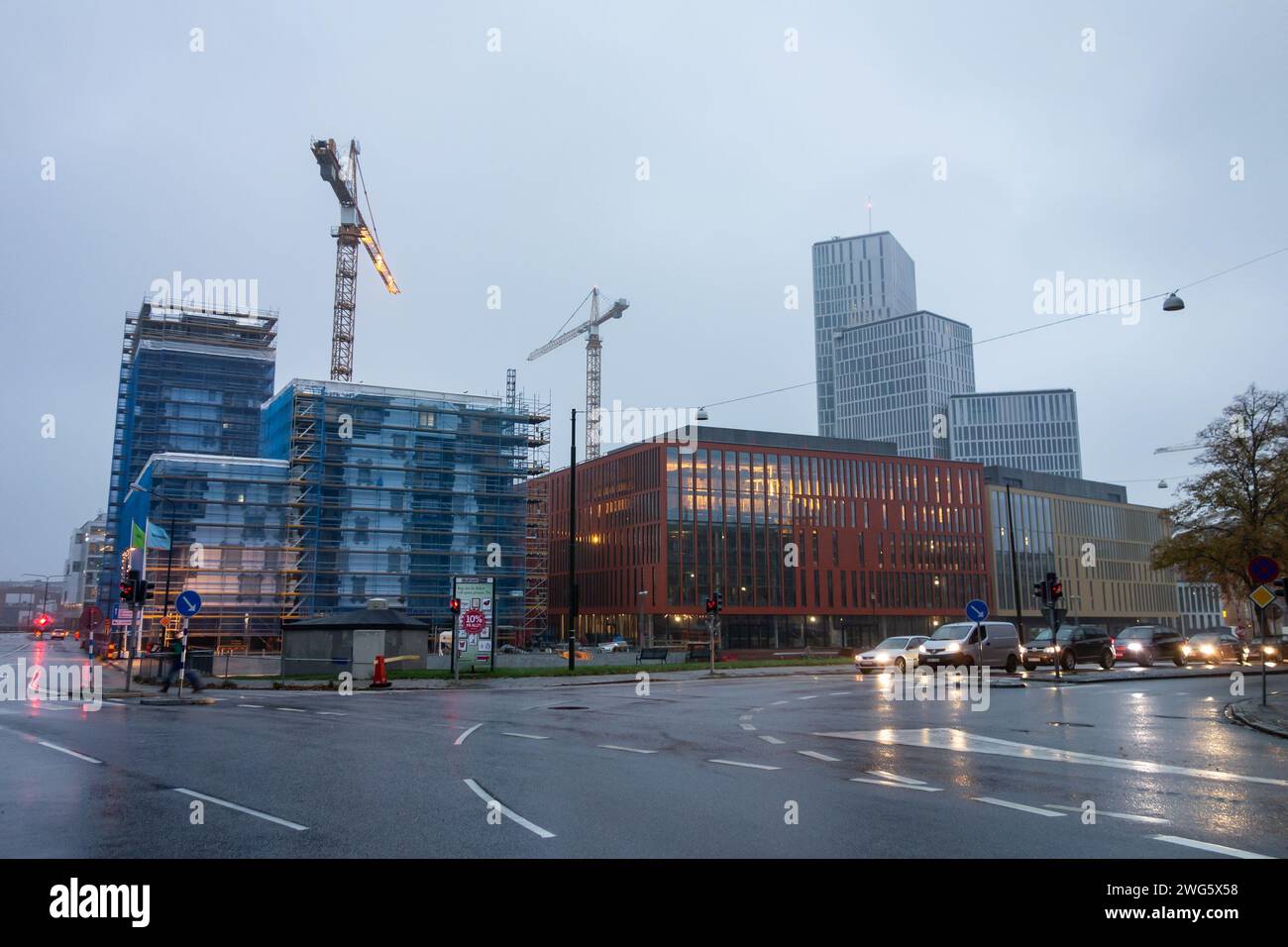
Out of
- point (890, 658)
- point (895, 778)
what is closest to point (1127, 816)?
point (895, 778)

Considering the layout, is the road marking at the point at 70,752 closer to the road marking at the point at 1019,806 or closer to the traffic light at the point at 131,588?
the road marking at the point at 1019,806

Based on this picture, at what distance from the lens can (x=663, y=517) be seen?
291 feet

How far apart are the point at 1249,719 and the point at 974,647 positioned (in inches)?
559

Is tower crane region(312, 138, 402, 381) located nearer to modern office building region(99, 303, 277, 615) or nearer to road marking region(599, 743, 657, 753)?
modern office building region(99, 303, 277, 615)

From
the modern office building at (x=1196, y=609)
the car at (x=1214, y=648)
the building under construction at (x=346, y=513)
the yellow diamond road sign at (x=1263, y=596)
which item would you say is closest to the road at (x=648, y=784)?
the yellow diamond road sign at (x=1263, y=596)

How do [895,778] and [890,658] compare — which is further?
[890,658]

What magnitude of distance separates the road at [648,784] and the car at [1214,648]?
79.8 feet

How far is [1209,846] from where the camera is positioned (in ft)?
22.1

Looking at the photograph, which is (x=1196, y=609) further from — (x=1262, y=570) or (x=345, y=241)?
(x=1262, y=570)

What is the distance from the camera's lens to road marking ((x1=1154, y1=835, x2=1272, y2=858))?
6469mm

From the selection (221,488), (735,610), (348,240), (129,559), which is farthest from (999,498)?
(129,559)

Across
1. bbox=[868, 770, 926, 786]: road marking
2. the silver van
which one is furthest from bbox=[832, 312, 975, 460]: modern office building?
bbox=[868, 770, 926, 786]: road marking

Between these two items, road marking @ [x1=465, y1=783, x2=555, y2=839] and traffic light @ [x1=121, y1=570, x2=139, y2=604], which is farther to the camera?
traffic light @ [x1=121, y1=570, x2=139, y2=604]

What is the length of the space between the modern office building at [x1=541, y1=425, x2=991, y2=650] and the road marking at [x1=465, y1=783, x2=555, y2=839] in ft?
253
